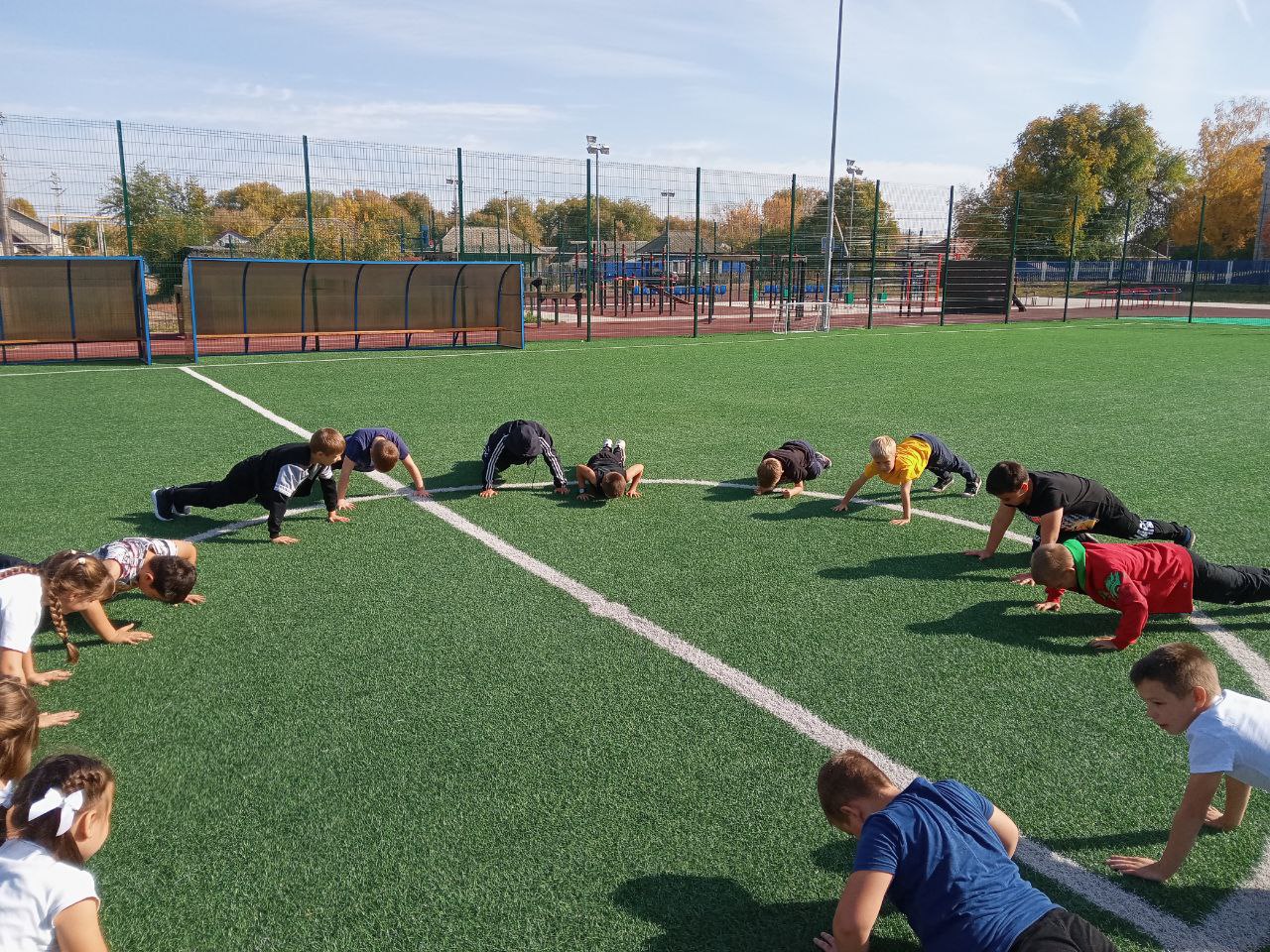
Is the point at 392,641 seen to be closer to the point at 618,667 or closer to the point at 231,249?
the point at 618,667

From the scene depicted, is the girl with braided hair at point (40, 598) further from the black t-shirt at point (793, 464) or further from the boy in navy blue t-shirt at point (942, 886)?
the black t-shirt at point (793, 464)

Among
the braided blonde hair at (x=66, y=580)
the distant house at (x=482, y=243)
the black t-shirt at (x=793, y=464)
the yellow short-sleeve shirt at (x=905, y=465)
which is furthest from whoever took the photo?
the distant house at (x=482, y=243)

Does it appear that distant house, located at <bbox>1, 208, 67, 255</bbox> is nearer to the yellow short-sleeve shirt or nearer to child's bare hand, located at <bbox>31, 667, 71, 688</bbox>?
child's bare hand, located at <bbox>31, 667, 71, 688</bbox>

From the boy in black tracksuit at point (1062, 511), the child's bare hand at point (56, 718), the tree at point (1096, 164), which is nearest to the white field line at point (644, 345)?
the child's bare hand at point (56, 718)

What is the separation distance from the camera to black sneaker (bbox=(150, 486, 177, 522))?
675 cm

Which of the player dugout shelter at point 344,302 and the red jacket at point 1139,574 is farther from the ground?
the player dugout shelter at point 344,302

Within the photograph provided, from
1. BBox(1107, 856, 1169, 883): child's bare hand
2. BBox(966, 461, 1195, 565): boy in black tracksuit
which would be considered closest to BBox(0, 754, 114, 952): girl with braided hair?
BBox(1107, 856, 1169, 883): child's bare hand

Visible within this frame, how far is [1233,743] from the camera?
2914 millimetres

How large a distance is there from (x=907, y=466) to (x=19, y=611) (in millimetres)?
5735

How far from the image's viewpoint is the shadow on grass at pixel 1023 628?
472 centimetres

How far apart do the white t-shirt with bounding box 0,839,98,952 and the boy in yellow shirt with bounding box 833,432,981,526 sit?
18.3ft

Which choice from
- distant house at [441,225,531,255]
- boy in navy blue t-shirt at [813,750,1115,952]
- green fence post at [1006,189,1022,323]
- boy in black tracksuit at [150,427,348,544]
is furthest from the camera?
distant house at [441,225,531,255]

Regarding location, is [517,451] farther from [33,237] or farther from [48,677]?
[33,237]

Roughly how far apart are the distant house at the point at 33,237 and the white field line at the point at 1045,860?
20.1 m
